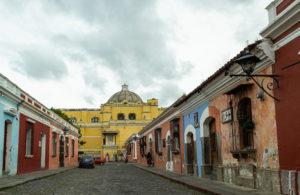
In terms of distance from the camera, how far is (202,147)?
16938 millimetres

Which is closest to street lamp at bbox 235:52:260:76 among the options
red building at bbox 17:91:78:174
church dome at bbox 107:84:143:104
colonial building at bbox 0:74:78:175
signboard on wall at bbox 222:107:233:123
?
signboard on wall at bbox 222:107:233:123

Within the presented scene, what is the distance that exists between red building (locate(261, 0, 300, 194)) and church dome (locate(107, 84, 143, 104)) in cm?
6901

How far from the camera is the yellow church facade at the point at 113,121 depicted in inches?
2859

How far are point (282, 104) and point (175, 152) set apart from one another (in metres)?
13.6

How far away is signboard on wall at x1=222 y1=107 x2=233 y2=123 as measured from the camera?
1312 centimetres

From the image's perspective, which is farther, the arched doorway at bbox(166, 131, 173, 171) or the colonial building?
→ the arched doorway at bbox(166, 131, 173, 171)

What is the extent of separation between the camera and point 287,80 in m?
9.37

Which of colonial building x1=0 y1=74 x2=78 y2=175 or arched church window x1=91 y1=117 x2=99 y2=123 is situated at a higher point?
arched church window x1=91 y1=117 x2=99 y2=123

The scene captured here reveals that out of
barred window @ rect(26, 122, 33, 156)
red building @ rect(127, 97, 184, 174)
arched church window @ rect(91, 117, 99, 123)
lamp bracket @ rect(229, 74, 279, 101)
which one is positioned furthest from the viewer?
arched church window @ rect(91, 117, 99, 123)

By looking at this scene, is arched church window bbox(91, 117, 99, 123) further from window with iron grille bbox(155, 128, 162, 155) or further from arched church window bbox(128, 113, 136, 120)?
window with iron grille bbox(155, 128, 162, 155)

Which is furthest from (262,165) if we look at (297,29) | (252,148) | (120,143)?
(120,143)

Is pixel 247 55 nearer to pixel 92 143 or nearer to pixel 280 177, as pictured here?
pixel 280 177

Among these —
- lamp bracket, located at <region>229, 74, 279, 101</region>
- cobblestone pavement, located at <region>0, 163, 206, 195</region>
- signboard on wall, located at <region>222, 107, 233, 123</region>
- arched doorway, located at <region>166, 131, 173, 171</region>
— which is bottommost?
cobblestone pavement, located at <region>0, 163, 206, 195</region>

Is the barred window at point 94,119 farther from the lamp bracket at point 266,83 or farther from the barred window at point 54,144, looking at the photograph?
the lamp bracket at point 266,83
